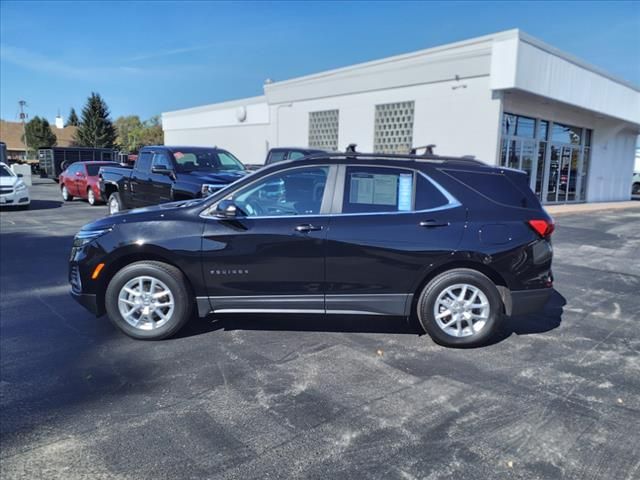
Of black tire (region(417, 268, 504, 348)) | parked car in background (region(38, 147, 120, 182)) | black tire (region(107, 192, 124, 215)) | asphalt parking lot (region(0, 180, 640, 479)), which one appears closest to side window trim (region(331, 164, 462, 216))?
black tire (region(417, 268, 504, 348))

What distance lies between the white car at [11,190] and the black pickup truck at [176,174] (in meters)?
6.18

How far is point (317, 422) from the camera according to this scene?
10.4 feet

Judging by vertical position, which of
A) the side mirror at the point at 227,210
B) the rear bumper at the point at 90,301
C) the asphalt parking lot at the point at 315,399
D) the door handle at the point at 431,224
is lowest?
the asphalt parking lot at the point at 315,399

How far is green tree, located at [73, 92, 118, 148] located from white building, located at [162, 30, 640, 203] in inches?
1807

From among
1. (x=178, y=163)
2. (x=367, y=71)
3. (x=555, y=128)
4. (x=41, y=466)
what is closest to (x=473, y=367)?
(x=41, y=466)

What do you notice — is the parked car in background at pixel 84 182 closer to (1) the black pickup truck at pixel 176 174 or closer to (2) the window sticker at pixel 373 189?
(1) the black pickup truck at pixel 176 174

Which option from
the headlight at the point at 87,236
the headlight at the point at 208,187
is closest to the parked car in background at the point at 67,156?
the headlight at the point at 208,187

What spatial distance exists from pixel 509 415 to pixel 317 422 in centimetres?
132

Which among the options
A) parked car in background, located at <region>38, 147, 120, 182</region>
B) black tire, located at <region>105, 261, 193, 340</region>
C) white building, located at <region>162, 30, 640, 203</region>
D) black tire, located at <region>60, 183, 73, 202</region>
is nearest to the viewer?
black tire, located at <region>105, 261, 193, 340</region>

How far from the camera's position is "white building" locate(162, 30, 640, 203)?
54.6ft

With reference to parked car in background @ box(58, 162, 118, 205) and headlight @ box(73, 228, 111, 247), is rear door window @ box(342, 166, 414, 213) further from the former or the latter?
parked car in background @ box(58, 162, 118, 205)

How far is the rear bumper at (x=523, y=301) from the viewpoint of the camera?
177 inches

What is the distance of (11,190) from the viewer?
15461mm

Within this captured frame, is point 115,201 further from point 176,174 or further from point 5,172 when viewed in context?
point 5,172
